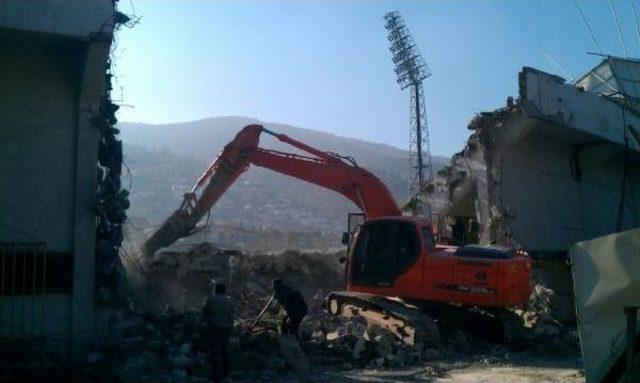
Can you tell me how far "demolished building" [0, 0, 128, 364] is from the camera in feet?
Result: 35.0

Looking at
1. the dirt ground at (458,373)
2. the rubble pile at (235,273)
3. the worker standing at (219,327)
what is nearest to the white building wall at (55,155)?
the worker standing at (219,327)

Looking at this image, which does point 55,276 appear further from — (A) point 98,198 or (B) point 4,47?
(B) point 4,47

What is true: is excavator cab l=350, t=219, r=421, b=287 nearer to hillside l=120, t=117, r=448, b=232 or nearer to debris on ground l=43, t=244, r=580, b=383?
debris on ground l=43, t=244, r=580, b=383

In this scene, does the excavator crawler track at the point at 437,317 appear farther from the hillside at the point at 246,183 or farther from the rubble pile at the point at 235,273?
the hillside at the point at 246,183

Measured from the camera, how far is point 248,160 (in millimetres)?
16891

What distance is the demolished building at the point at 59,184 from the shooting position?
10672mm

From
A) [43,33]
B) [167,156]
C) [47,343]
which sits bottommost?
[47,343]

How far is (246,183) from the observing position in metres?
118

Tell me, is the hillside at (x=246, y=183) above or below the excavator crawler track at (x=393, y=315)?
above

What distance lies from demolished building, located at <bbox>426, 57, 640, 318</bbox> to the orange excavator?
5.01m

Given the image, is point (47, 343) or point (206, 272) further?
point (206, 272)

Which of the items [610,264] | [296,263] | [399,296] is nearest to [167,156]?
[296,263]

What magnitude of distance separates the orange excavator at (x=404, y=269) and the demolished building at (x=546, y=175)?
16.4 feet

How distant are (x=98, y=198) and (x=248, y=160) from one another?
5936 millimetres
